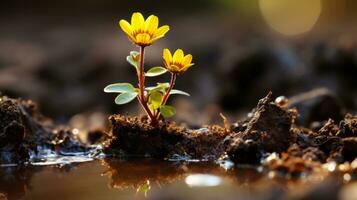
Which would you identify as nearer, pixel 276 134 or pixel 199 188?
pixel 199 188

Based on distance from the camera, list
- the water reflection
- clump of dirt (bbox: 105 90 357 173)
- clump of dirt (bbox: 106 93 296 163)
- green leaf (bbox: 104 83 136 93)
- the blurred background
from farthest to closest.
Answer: the blurred background, green leaf (bbox: 104 83 136 93), clump of dirt (bbox: 106 93 296 163), clump of dirt (bbox: 105 90 357 173), the water reflection

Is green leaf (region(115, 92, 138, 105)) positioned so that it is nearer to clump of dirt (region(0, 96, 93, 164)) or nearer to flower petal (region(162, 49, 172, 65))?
flower petal (region(162, 49, 172, 65))

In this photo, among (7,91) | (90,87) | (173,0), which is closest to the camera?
(7,91)

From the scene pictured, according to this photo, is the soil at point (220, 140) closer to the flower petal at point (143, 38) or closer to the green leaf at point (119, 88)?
the green leaf at point (119, 88)

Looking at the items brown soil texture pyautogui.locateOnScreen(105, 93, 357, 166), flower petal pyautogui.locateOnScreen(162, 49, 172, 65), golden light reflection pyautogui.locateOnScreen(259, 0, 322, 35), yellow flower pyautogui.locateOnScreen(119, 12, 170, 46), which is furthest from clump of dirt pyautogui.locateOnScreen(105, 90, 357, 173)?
golden light reflection pyautogui.locateOnScreen(259, 0, 322, 35)

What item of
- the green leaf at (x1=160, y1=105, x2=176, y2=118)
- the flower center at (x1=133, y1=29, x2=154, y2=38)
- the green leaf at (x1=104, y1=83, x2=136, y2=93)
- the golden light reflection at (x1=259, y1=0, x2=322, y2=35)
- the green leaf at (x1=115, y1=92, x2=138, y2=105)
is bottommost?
the green leaf at (x1=160, y1=105, x2=176, y2=118)

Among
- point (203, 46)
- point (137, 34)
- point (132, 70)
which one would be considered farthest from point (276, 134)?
point (203, 46)

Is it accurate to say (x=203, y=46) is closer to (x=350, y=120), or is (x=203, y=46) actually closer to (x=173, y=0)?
(x=173, y=0)
